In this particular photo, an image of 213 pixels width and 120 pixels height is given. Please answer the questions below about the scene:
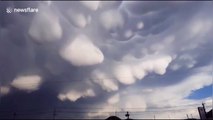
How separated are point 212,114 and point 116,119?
71.3ft

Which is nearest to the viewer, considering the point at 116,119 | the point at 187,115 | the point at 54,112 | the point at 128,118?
the point at 116,119

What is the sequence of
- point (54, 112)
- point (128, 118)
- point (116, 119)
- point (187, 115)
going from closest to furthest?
point (116, 119), point (128, 118), point (54, 112), point (187, 115)

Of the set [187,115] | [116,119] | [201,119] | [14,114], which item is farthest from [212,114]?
[14,114]

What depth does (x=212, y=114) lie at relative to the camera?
4984 centimetres

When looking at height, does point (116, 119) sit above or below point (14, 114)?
below

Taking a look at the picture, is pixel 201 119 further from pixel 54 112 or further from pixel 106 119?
pixel 54 112

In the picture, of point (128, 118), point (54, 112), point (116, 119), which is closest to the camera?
point (116, 119)

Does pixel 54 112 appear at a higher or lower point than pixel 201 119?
higher

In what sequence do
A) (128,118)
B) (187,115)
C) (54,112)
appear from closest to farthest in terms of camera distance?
1. (128,118)
2. (54,112)
3. (187,115)

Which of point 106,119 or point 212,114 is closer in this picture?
point 106,119

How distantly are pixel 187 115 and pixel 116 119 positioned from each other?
42192mm

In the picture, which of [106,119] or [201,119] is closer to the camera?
[106,119]

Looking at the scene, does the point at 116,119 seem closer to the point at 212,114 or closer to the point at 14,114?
the point at 212,114

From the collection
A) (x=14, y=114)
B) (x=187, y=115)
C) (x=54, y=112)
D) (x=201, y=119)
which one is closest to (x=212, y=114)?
(x=201, y=119)
